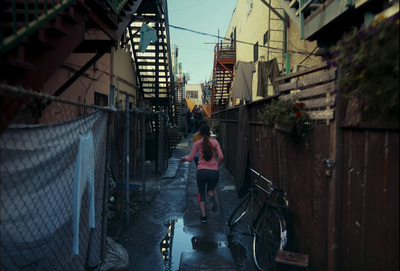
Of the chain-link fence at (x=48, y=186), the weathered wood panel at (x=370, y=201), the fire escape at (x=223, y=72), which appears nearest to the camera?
the chain-link fence at (x=48, y=186)

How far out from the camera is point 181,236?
5680 mm

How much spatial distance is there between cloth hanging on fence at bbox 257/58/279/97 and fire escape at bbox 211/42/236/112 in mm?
11308

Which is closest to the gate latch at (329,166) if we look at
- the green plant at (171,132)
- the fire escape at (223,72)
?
the green plant at (171,132)

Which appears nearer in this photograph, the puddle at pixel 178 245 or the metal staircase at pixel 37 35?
the metal staircase at pixel 37 35

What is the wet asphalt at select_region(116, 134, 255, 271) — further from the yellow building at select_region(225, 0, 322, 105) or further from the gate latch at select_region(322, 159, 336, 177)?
the yellow building at select_region(225, 0, 322, 105)

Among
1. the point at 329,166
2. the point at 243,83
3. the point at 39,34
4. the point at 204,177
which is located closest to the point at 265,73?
the point at 243,83

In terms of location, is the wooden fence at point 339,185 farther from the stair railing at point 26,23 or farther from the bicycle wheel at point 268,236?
the stair railing at point 26,23

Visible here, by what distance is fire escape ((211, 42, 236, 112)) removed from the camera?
24688mm

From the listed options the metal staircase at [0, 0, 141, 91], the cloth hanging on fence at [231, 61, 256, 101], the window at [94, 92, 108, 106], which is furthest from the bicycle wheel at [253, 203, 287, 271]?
the window at [94, 92, 108, 106]

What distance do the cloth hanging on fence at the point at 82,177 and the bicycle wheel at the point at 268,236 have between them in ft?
7.96

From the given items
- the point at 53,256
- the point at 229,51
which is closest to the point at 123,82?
the point at 53,256

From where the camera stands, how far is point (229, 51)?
24.8m

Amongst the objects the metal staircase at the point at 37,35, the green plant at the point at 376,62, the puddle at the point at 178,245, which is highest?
the metal staircase at the point at 37,35

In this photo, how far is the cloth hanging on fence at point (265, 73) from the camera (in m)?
11.7
